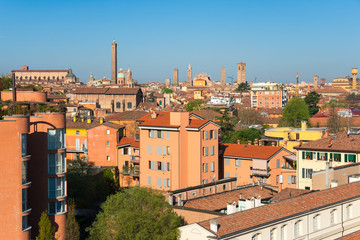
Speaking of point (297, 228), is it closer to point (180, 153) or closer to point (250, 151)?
point (180, 153)

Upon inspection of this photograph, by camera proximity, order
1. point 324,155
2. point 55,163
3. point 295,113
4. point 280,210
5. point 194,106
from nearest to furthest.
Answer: point 280,210, point 55,163, point 324,155, point 295,113, point 194,106

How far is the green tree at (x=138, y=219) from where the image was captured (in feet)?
64.6

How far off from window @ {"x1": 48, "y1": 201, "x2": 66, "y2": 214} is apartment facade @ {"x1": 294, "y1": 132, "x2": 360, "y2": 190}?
638 inches

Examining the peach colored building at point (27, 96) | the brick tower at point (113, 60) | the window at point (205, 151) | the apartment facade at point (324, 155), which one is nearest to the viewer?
the peach colored building at point (27, 96)

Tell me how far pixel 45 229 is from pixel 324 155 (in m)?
19.3

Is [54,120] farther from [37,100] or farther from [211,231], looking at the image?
[211,231]

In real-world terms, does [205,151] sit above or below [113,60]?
below

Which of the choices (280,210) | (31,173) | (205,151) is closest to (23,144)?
(31,173)

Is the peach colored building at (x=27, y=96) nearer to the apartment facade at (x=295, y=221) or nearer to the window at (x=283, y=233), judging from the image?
the apartment facade at (x=295, y=221)

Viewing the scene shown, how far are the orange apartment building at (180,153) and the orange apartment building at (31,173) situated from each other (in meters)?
14.1

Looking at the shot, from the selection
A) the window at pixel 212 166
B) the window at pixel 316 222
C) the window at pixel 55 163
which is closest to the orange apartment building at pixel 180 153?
the window at pixel 212 166

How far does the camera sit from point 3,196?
766 inches

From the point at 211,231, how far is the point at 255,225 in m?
1.79

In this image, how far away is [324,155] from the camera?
32906 mm
